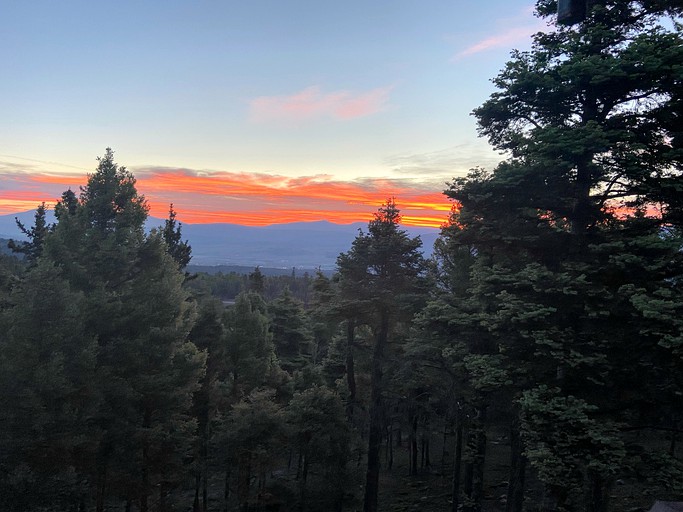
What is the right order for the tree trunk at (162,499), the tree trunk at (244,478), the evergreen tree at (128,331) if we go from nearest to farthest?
the evergreen tree at (128,331) < the tree trunk at (162,499) < the tree trunk at (244,478)

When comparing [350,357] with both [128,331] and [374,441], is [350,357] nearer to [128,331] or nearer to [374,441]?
[374,441]

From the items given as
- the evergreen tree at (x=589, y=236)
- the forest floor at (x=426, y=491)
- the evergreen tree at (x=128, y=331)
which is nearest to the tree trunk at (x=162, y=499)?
the evergreen tree at (x=128, y=331)

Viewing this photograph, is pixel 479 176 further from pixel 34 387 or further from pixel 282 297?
pixel 282 297

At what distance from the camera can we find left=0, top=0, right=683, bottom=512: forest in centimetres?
978

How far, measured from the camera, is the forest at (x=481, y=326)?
9781mm

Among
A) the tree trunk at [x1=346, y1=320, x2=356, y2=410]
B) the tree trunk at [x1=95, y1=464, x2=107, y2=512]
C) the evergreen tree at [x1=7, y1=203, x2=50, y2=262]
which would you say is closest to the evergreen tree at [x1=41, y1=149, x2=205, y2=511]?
the tree trunk at [x1=95, y1=464, x2=107, y2=512]

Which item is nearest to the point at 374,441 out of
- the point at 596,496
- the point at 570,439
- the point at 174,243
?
the point at 596,496

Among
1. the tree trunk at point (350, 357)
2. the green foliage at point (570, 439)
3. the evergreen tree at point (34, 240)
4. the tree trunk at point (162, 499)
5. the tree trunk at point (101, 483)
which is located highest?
the evergreen tree at point (34, 240)

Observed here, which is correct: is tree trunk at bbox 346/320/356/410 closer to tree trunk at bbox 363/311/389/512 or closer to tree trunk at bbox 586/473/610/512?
tree trunk at bbox 363/311/389/512

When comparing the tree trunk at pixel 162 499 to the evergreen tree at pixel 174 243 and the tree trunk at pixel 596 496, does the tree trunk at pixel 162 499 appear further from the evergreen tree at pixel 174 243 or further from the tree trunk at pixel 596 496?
the evergreen tree at pixel 174 243

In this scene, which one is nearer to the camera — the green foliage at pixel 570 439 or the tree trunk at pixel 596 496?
the green foliage at pixel 570 439

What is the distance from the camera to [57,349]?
44.1ft

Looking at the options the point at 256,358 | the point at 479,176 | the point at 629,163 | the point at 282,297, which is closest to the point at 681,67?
the point at 629,163

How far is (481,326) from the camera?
583 inches
